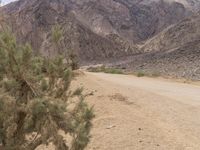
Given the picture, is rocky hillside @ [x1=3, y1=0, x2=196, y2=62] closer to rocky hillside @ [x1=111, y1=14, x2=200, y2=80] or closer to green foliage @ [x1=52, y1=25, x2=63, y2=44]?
rocky hillside @ [x1=111, y1=14, x2=200, y2=80]

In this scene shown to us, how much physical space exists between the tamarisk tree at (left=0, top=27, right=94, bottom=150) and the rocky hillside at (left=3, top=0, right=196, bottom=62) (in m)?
63.0

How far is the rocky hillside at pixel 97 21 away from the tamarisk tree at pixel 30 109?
207 ft

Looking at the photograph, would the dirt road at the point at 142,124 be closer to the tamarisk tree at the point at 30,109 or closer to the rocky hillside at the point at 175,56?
the tamarisk tree at the point at 30,109

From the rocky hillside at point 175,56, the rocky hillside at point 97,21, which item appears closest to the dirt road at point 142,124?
the rocky hillside at point 175,56

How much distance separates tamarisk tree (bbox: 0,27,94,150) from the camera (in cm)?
689

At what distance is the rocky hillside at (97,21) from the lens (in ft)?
303

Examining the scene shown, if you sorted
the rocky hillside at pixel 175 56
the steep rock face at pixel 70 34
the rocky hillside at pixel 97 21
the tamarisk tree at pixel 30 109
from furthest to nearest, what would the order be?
the rocky hillside at pixel 97 21
the steep rock face at pixel 70 34
the rocky hillside at pixel 175 56
the tamarisk tree at pixel 30 109

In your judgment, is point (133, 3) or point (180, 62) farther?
point (133, 3)

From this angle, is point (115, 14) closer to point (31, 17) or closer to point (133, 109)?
point (31, 17)

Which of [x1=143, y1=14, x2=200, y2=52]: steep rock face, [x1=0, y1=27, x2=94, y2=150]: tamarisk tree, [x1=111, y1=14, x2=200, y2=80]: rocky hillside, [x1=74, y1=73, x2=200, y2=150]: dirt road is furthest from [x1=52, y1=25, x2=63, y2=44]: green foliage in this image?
[x1=143, y1=14, x2=200, y2=52]: steep rock face

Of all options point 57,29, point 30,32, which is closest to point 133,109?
point 57,29

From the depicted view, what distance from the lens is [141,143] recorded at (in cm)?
945

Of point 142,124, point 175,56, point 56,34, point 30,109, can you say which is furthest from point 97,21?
point 30,109

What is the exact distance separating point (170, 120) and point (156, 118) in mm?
316
